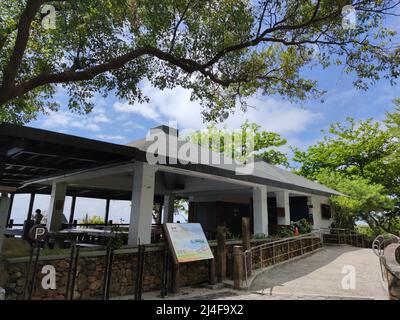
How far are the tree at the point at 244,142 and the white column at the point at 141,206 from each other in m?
22.3

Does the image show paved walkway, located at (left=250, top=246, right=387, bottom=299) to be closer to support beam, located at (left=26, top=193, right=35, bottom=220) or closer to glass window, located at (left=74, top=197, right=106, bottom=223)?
glass window, located at (left=74, top=197, right=106, bottom=223)

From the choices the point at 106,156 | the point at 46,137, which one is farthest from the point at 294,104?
the point at 46,137

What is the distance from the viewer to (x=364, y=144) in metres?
24.8

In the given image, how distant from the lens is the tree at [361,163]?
19191 mm

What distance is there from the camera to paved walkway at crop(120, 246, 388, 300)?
21.0ft


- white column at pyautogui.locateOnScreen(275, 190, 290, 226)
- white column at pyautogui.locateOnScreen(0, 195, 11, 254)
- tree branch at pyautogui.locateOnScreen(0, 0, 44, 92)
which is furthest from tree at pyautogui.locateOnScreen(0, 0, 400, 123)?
white column at pyautogui.locateOnScreen(275, 190, 290, 226)

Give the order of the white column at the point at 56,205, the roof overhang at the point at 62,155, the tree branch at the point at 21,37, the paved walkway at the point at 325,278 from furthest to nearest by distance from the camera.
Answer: the white column at the point at 56,205, the paved walkway at the point at 325,278, the tree branch at the point at 21,37, the roof overhang at the point at 62,155

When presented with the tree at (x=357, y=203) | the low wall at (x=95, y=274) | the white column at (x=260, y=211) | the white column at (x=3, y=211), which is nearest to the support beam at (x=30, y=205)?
the low wall at (x=95, y=274)

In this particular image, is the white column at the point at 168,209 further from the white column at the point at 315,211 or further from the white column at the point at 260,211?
the white column at the point at 315,211

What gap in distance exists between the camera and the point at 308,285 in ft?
24.4

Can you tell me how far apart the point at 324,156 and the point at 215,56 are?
21.8 meters

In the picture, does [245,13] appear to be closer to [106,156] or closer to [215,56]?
[215,56]

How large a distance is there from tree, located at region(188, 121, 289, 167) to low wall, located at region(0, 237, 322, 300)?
22.5 m

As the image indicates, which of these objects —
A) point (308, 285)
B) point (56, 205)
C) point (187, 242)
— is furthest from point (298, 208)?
point (56, 205)
